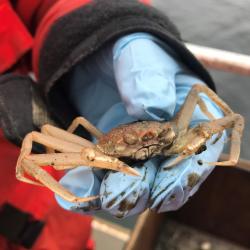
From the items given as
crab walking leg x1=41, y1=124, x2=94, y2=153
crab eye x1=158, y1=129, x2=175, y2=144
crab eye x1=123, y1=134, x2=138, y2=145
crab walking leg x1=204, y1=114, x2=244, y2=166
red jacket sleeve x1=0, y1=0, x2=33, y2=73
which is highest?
red jacket sleeve x1=0, y1=0, x2=33, y2=73

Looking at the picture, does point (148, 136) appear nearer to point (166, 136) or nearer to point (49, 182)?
point (166, 136)

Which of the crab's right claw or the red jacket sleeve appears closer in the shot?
the crab's right claw

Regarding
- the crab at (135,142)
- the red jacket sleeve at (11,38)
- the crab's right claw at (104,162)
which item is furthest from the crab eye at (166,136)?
the red jacket sleeve at (11,38)

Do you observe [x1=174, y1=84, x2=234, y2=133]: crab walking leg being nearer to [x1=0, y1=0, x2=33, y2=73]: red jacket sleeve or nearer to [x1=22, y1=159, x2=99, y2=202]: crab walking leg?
[x1=22, y1=159, x2=99, y2=202]: crab walking leg

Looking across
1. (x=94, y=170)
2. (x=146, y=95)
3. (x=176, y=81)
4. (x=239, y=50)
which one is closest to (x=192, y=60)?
(x=176, y=81)

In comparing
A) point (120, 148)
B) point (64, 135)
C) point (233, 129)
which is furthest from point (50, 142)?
point (233, 129)

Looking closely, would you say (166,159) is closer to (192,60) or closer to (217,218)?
(192,60)

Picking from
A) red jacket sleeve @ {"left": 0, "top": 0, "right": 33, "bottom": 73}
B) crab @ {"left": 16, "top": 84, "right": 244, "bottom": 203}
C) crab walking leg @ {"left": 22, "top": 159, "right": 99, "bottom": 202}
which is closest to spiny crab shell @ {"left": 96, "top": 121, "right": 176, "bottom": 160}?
crab @ {"left": 16, "top": 84, "right": 244, "bottom": 203}
